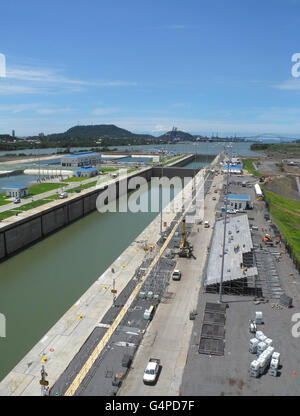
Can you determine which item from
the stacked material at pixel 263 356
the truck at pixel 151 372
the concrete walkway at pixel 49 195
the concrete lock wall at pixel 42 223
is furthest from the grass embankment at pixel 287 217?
the concrete walkway at pixel 49 195

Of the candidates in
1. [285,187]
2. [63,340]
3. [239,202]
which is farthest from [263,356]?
[285,187]

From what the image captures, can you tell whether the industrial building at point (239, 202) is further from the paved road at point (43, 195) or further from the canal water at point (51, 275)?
the paved road at point (43, 195)

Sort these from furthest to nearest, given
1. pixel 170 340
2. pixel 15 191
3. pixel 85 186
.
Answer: pixel 85 186
pixel 15 191
pixel 170 340

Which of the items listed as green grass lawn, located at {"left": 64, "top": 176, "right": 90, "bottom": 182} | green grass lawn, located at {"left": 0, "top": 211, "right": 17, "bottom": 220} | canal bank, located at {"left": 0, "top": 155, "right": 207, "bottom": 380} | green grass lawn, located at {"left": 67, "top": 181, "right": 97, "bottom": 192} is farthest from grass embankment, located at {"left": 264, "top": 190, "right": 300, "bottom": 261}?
green grass lawn, located at {"left": 64, "top": 176, "right": 90, "bottom": 182}

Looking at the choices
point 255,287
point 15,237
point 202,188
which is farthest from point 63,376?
point 202,188

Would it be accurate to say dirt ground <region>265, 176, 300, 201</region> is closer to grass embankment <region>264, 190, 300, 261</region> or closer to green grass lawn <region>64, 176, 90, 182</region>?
grass embankment <region>264, 190, 300, 261</region>

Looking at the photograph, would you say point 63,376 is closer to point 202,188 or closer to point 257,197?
point 257,197

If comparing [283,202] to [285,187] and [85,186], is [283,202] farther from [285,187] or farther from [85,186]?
[85,186]
